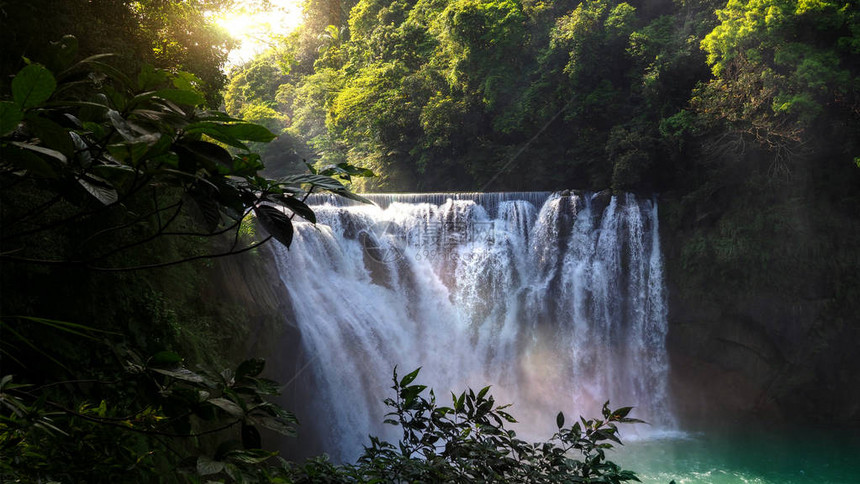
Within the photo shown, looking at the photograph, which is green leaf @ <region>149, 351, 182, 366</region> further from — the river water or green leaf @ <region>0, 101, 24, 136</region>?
the river water

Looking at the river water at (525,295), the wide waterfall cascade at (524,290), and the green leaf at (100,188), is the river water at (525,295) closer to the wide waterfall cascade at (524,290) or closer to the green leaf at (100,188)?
the wide waterfall cascade at (524,290)

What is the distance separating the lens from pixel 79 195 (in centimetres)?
133

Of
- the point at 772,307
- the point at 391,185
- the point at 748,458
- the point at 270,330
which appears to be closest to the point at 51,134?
the point at 270,330

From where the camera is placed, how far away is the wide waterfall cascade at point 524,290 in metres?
14.6

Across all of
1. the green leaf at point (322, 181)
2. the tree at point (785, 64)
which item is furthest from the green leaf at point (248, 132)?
the tree at point (785, 64)

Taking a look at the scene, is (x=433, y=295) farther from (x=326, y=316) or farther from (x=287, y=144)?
(x=287, y=144)

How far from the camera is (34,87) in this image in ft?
3.33

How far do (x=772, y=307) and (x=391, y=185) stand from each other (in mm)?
16139

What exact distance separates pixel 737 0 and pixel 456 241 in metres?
10.1

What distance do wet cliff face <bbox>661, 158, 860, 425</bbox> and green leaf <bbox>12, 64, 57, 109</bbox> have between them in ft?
52.8

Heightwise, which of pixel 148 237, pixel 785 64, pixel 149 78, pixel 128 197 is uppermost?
pixel 785 64

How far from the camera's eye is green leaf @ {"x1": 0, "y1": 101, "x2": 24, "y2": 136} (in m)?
0.95

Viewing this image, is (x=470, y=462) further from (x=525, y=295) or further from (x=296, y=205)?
(x=525, y=295)

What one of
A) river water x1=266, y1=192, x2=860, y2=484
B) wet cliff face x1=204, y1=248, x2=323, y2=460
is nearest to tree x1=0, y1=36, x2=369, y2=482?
wet cliff face x1=204, y1=248, x2=323, y2=460
